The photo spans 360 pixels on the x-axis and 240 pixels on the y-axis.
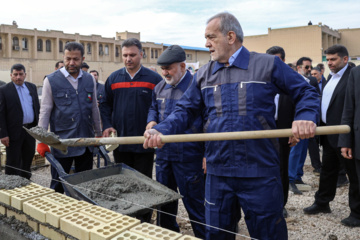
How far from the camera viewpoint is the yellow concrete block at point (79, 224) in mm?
2191

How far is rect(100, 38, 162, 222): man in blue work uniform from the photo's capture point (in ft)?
14.2

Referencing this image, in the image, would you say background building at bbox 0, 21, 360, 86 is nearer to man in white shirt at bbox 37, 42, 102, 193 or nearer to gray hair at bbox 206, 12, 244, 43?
man in white shirt at bbox 37, 42, 102, 193

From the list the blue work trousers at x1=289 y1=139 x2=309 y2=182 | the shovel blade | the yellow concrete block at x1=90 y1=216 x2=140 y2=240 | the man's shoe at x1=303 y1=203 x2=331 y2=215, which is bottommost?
the man's shoe at x1=303 y1=203 x2=331 y2=215

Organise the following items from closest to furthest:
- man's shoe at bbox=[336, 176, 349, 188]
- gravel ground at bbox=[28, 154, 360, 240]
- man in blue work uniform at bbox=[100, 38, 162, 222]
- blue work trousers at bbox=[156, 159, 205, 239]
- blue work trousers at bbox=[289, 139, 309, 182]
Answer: blue work trousers at bbox=[156, 159, 205, 239] < gravel ground at bbox=[28, 154, 360, 240] < man in blue work uniform at bbox=[100, 38, 162, 222] < blue work trousers at bbox=[289, 139, 309, 182] < man's shoe at bbox=[336, 176, 349, 188]

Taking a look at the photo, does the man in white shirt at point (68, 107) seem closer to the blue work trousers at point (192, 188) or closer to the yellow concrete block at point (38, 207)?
the blue work trousers at point (192, 188)

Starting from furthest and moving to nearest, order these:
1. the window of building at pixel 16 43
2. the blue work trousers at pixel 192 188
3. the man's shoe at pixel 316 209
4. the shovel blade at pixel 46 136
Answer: the window of building at pixel 16 43
the man's shoe at pixel 316 209
the blue work trousers at pixel 192 188
the shovel blade at pixel 46 136

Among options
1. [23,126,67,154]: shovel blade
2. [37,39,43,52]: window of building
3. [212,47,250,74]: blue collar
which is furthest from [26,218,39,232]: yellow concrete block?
[37,39,43,52]: window of building

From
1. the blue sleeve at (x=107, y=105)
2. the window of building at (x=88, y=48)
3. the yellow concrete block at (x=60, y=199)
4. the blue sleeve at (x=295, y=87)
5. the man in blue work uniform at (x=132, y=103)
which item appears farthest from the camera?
the window of building at (x=88, y=48)

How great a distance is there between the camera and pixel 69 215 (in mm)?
2424

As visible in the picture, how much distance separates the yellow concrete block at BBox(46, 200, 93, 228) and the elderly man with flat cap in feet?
3.70

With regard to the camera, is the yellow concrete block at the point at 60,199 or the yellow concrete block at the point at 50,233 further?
the yellow concrete block at the point at 60,199

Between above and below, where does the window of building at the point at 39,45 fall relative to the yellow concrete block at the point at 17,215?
above

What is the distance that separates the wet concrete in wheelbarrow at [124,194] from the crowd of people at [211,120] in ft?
0.69

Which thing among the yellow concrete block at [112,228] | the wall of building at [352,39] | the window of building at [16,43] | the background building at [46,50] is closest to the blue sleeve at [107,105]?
the yellow concrete block at [112,228]
